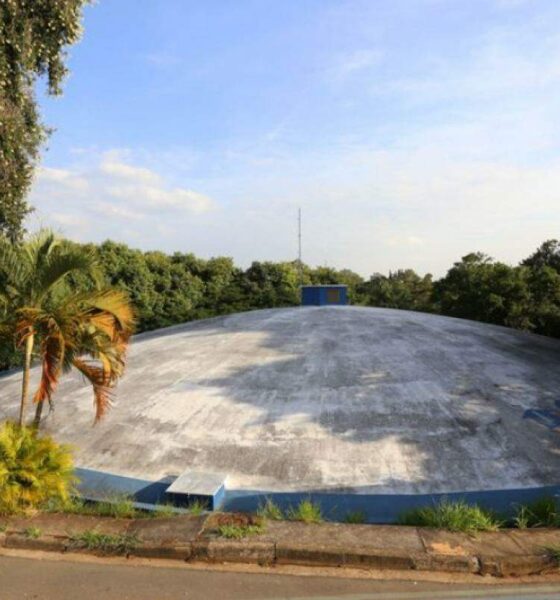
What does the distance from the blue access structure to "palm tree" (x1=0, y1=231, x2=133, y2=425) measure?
12.1 meters

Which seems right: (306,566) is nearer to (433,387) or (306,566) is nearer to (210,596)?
(210,596)

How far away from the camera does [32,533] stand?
4.83 m

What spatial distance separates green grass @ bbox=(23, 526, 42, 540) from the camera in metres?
4.80

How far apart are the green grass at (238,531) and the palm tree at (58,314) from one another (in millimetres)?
2901

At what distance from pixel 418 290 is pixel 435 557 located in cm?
4380

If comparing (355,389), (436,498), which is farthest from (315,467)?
(355,389)

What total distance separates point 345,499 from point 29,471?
412 centimetres

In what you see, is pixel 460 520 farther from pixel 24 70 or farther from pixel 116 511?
pixel 24 70

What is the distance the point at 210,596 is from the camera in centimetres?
395

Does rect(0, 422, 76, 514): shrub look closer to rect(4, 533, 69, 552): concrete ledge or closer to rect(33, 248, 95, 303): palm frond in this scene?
rect(4, 533, 69, 552): concrete ledge

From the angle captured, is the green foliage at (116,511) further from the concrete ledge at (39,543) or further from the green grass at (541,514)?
the green grass at (541,514)

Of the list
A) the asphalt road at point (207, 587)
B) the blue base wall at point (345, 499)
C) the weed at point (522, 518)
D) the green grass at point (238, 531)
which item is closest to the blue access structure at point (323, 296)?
the blue base wall at point (345, 499)

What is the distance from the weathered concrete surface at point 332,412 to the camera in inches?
327

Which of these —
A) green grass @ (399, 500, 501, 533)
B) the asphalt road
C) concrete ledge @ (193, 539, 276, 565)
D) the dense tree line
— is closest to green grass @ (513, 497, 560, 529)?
green grass @ (399, 500, 501, 533)
